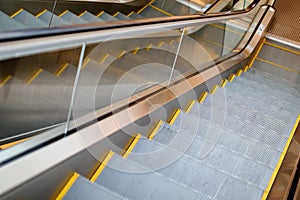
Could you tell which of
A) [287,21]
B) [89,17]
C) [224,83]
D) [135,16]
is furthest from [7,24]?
[287,21]

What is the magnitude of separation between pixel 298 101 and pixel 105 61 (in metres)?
2.84

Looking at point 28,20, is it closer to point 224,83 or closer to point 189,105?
point 189,105

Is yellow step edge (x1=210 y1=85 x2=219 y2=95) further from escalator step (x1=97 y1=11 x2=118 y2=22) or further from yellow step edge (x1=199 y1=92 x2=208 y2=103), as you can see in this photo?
escalator step (x1=97 y1=11 x2=118 y2=22)

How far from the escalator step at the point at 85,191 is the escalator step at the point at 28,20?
3.04 meters

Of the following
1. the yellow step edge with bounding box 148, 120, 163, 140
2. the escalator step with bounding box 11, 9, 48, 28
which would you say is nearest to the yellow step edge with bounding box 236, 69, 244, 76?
the escalator step with bounding box 11, 9, 48, 28

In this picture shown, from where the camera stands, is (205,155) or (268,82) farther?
(268,82)

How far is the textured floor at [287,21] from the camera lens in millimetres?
7684

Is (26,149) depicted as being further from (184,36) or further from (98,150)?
(184,36)

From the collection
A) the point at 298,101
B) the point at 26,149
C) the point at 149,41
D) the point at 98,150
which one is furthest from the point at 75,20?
the point at 26,149

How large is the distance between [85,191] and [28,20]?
3329 mm

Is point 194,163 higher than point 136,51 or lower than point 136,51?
lower

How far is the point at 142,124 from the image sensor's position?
2961 millimetres

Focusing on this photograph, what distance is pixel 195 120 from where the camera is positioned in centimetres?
351

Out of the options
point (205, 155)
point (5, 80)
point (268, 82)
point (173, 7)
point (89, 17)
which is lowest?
point (5, 80)
